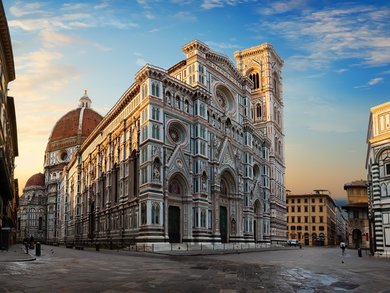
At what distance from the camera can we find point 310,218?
433 feet

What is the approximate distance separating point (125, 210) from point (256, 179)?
2962 cm

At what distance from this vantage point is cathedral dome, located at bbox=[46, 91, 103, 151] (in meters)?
125

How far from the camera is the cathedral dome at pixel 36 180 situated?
5276 inches

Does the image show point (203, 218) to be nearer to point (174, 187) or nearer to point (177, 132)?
point (174, 187)

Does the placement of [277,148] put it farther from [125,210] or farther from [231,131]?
[125,210]

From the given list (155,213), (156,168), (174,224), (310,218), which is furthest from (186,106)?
(310,218)

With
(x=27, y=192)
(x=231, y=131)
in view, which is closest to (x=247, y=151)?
(x=231, y=131)

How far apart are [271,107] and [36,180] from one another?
76920 millimetres

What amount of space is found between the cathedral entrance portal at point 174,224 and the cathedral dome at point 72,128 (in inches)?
2932

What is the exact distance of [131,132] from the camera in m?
57.8

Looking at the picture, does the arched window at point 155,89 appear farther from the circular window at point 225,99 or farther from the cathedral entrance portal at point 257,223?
the cathedral entrance portal at point 257,223

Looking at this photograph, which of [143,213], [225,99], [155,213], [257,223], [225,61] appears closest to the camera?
[155,213]

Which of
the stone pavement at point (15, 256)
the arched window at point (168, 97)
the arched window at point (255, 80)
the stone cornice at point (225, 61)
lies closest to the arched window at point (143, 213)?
the arched window at point (168, 97)

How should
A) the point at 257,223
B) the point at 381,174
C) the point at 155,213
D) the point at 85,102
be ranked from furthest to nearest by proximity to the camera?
the point at 85,102 → the point at 257,223 → the point at 155,213 → the point at 381,174
